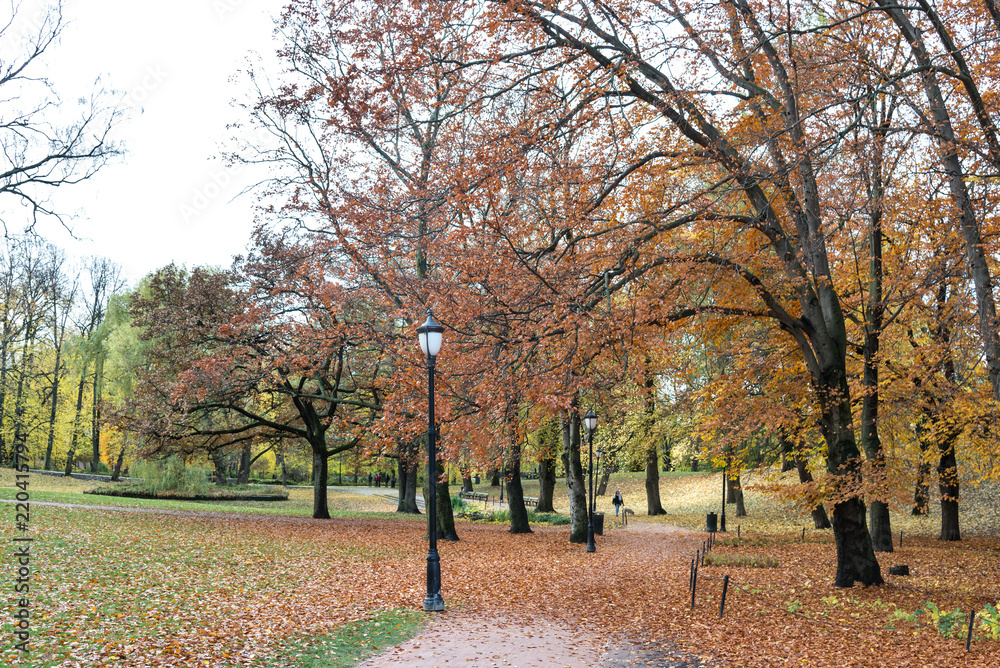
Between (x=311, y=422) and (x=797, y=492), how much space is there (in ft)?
62.8

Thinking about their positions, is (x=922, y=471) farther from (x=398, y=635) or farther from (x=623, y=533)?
(x=398, y=635)

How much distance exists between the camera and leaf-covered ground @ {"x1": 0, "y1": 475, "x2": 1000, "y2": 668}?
7340mm

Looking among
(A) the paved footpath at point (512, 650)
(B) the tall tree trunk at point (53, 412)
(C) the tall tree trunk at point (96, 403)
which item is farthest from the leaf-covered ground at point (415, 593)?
(B) the tall tree trunk at point (53, 412)

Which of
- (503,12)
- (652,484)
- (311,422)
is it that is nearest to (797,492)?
(503,12)

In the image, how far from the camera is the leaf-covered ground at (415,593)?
7340mm

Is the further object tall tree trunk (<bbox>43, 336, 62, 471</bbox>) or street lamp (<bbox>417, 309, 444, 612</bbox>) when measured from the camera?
tall tree trunk (<bbox>43, 336, 62, 471</bbox>)

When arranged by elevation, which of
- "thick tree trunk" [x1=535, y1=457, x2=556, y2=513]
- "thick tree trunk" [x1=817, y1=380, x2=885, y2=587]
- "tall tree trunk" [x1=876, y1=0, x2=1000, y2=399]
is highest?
"tall tree trunk" [x1=876, y1=0, x2=1000, y2=399]

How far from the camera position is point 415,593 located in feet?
35.7

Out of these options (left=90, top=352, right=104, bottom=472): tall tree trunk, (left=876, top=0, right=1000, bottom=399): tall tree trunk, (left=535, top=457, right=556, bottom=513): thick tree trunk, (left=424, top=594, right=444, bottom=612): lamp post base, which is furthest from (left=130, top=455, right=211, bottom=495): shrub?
(left=876, top=0, right=1000, bottom=399): tall tree trunk

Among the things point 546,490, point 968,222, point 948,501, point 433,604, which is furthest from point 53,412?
point 968,222

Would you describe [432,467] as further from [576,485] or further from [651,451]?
[651,451]

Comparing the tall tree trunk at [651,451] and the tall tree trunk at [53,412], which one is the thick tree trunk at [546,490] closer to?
the tall tree trunk at [651,451]

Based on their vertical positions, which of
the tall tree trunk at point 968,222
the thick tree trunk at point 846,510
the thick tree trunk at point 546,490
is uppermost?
the tall tree trunk at point 968,222

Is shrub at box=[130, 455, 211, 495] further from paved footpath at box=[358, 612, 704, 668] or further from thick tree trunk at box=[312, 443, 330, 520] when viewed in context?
paved footpath at box=[358, 612, 704, 668]
